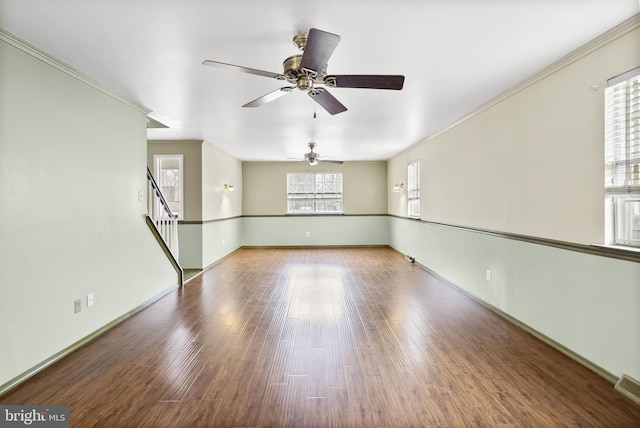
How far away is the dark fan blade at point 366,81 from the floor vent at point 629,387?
98.6 inches

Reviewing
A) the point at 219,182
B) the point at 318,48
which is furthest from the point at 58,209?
the point at 219,182

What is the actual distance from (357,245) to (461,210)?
15.7 feet

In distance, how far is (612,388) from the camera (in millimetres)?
2232

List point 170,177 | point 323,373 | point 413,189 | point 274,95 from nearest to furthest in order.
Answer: point 323,373 → point 274,95 → point 170,177 → point 413,189

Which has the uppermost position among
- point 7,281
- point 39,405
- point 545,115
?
point 545,115

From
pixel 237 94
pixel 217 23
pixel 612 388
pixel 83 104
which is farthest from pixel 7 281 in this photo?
pixel 612 388

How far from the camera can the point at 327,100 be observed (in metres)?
2.75

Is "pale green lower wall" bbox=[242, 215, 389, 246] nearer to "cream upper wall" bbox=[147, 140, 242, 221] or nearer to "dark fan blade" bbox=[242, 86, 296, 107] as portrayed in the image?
"cream upper wall" bbox=[147, 140, 242, 221]

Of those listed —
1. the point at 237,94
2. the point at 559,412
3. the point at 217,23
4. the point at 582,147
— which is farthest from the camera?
the point at 237,94

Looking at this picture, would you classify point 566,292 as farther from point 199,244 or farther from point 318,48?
point 199,244

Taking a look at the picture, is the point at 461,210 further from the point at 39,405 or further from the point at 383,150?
the point at 39,405

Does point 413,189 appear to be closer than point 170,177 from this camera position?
No

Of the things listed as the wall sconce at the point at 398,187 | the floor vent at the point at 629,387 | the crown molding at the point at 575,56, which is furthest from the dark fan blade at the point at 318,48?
the wall sconce at the point at 398,187

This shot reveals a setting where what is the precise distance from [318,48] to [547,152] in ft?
7.62
